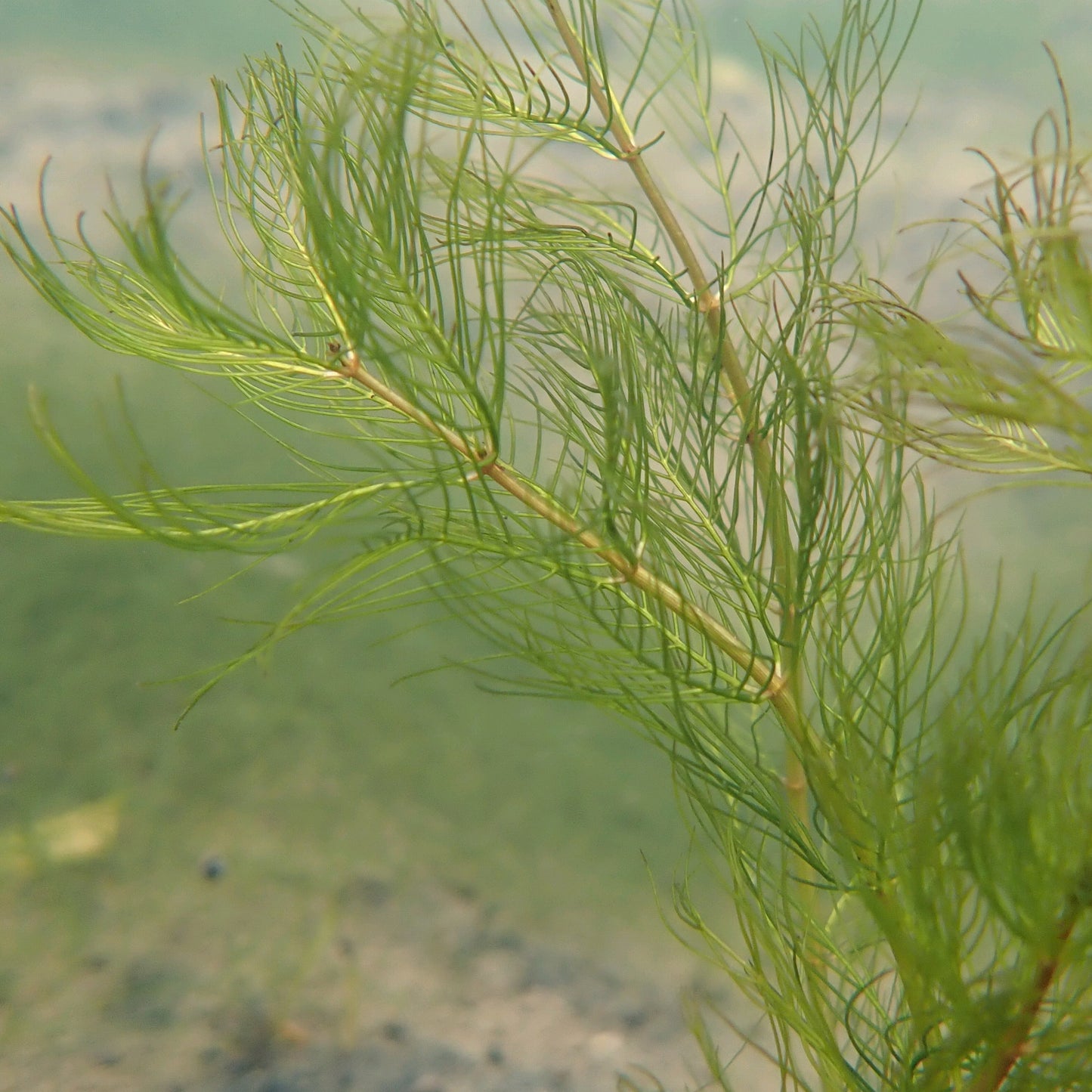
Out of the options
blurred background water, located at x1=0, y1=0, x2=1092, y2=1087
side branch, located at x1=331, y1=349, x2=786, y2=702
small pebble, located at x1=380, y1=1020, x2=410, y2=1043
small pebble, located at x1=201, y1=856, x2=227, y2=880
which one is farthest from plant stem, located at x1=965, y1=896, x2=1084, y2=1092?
small pebble, located at x1=201, y1=856, x2=227, y2=880

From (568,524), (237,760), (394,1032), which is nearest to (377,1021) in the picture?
(394,1032)

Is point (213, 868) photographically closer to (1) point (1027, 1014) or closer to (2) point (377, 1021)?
(2) point (377, 1021)

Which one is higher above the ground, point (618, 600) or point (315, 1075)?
point (618, 600)

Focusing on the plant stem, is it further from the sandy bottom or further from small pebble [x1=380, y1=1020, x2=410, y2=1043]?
small pebble [x1=380, y1=1020, x2=410, y2=1043]

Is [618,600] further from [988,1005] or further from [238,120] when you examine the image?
[238,120]

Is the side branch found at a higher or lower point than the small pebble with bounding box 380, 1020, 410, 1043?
higher

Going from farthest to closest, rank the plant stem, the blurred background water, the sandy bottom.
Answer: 1. the blurred background water
2. the sandy bottom
3. the plant stem

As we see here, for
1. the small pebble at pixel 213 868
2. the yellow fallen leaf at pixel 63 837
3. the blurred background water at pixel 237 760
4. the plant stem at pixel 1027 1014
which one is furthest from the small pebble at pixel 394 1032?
the plant stem at pixel 1027 1014

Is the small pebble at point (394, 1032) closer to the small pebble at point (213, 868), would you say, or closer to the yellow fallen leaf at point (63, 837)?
the small pebble at point (213, 868)

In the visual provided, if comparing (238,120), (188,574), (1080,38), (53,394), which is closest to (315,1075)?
(188,574)
